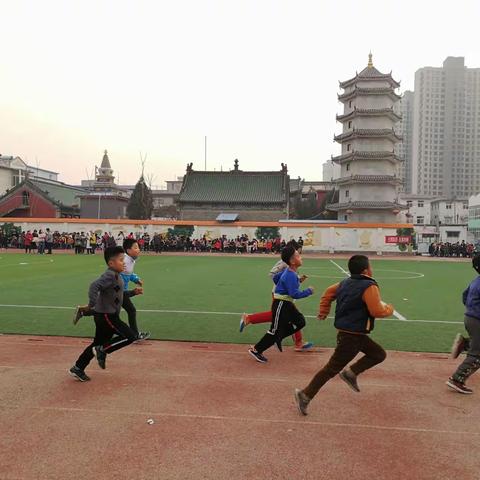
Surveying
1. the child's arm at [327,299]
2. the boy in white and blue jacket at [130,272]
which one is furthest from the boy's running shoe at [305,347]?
the boy in white and blue jacket at [130,272]

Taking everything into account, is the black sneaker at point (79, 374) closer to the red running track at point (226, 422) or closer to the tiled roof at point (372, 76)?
the red running track at point (226, 422)

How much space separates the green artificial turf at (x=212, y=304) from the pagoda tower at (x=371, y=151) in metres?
30.1

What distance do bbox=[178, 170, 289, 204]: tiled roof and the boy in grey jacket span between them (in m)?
45.9

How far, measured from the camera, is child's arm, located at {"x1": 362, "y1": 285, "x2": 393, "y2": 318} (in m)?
4.56

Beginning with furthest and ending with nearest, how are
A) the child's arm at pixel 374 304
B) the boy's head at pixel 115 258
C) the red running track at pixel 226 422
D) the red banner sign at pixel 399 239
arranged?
1. the red banner sign at pixel 399 239
2. the boy's head at pixel 115 258
3. the child's arm at pixel 374 304
4. the red running track at pixel 226 422

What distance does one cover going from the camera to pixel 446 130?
128m

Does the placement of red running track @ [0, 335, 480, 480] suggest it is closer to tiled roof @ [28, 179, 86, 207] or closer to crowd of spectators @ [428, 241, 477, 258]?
crowd of spectators @ [428, 241, 477, 258]

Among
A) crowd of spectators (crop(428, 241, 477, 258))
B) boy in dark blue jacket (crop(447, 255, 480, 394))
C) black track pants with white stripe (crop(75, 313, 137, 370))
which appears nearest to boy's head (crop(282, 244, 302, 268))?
boy in dark blue jacket (crop(447, 255, 480, 394))

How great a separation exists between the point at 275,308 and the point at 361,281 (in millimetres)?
2078

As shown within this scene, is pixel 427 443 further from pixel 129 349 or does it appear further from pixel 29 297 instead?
pixel 29 297

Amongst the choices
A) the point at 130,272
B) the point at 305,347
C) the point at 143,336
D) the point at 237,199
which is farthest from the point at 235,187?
the point at 305,347

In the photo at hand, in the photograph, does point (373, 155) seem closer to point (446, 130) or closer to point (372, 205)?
point (372, 205)

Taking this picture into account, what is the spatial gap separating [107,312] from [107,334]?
292 millimetres

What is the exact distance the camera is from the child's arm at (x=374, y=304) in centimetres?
456
